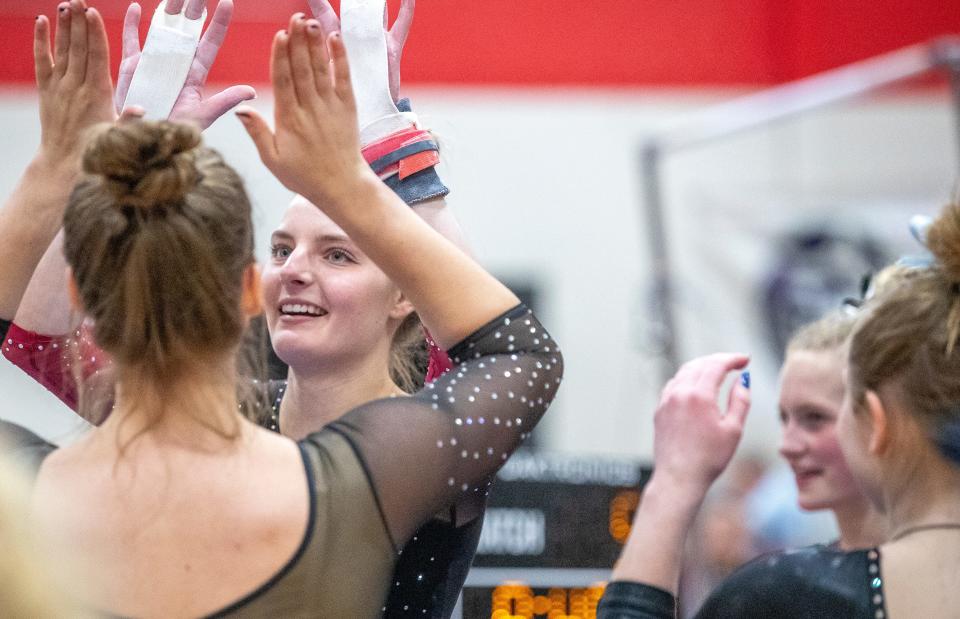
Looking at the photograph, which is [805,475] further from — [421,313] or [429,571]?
[421,313]

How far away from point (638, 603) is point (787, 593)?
0.18m

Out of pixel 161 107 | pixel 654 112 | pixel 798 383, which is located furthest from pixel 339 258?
pixel 654 112

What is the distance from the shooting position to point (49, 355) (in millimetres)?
1640

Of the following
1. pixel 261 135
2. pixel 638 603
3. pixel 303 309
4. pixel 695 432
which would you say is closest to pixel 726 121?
pixel 303 309

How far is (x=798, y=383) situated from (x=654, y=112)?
4.16 metres

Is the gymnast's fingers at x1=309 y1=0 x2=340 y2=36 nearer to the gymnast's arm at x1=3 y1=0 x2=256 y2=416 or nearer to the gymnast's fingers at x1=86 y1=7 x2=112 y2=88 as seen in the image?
the gymnast's arm at x1=3 y1=0 x2=256 y2=416

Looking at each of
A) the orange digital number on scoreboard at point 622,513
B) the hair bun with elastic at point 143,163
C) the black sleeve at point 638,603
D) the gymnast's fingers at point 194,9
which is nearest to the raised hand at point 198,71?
the gymnast's fingers at point 194,9

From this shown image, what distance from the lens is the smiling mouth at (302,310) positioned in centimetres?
189

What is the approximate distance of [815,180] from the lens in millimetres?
6094

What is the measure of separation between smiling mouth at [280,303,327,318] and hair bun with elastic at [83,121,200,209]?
0.69 meters

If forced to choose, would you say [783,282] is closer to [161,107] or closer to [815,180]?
[815,180]

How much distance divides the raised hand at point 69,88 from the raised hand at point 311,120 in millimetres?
223

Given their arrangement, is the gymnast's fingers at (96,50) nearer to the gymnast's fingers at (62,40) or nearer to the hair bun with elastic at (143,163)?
the gymnast's fingers at (62,40)

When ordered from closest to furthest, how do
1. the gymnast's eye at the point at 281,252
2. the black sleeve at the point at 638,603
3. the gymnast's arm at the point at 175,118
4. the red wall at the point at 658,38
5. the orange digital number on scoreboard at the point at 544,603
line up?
the black sleeve at the point at 638,603 < the gymnast's arm at the point at 175,118 < the gymnast's eye at the point at 281,252 < the orange digital number on scoreboard at the point at 544,603 < the red wall at the point at 658,38
